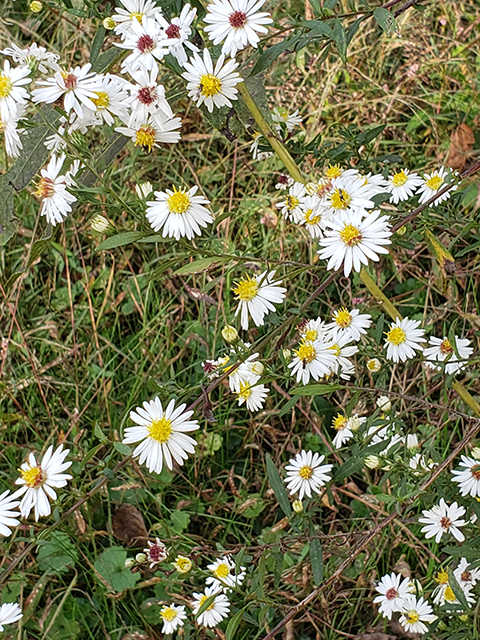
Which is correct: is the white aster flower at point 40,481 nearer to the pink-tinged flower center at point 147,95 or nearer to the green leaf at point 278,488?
the green leaf at point 278,488

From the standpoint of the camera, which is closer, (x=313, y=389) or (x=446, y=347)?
(x=313, y=389)

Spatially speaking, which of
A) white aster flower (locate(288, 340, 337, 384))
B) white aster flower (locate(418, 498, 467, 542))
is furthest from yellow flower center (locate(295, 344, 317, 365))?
white aster flower (locate(418, 498, 467, 542))

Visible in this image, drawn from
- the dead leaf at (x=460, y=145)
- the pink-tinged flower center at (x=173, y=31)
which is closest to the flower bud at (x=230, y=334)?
the pink-tinged flower center at (x=173, y=31)

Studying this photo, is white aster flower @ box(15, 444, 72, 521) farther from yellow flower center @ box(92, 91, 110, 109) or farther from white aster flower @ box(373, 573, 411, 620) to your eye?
white aster flower @ box(373, 573, 411, 620)

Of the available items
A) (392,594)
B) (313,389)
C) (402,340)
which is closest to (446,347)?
(402,340)

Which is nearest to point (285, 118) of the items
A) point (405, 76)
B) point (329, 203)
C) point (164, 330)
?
point (329, 203)

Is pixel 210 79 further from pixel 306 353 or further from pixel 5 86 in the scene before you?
pixel 306 353
